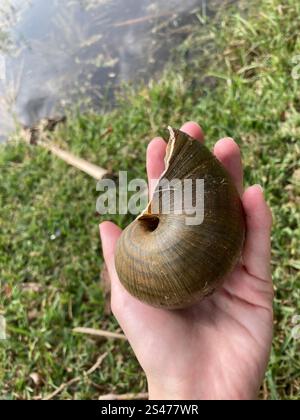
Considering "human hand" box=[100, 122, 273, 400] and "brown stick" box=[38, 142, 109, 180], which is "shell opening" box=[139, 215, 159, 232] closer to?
"human hand" box=[100, 122, 273, 400]

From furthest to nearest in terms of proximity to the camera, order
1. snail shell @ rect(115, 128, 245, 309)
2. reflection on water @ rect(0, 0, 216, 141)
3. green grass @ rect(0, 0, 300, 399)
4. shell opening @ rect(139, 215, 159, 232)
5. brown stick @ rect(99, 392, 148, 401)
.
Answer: reflection on water @ rect(0, 0, 216, 141) < green grass @ rect(0, 0, 300, 399) < brown stick @ rect(99, 392, 148, 401) < shell opening @ rect(139, 215, 159, 232) < snail shell @ rect(115, 128, 245, 309)

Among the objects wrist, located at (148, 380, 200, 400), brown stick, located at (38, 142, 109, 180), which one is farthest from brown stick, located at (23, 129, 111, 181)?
wrist, located at (148, 380, 200, 400)

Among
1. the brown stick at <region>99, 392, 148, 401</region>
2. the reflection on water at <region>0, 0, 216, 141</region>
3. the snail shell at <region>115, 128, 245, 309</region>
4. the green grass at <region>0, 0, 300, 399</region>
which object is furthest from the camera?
the reflection on water at <region>0, 0, 216, 141</region>

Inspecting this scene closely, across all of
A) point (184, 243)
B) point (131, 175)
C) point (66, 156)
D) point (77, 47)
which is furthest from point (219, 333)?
point (77, 47)

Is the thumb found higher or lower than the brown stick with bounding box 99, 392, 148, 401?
higher

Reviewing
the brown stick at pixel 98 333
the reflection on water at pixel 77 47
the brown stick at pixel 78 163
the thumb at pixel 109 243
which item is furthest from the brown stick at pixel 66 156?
the brown stick at pixel 98 333

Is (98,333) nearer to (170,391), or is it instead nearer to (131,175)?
(170,391)
